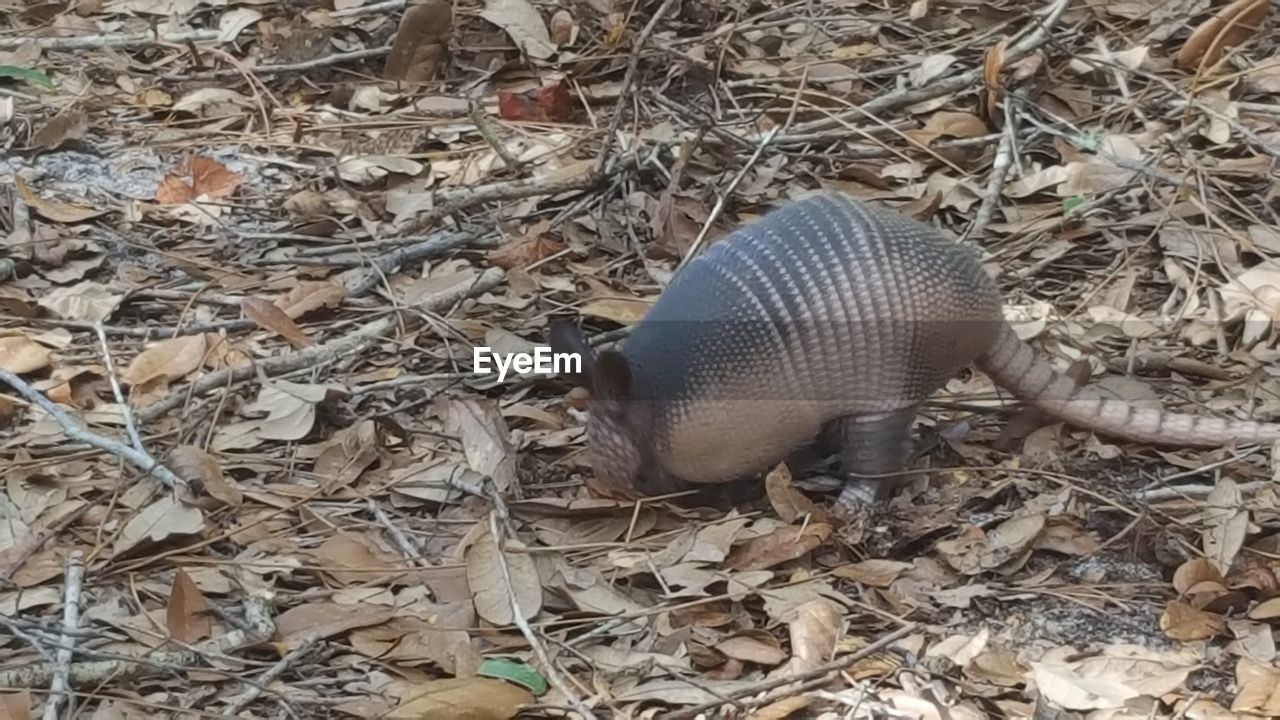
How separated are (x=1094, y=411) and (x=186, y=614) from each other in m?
2.08

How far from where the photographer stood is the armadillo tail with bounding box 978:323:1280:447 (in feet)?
11.0

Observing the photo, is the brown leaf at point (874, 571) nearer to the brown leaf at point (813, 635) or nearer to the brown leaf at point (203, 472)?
the brown leaf at point (813, 635)

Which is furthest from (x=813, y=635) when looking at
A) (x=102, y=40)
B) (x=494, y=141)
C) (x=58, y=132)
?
(x=102, y=40)

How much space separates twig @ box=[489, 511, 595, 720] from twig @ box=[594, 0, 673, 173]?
177 centimetres

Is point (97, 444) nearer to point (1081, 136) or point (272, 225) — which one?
point (272, 225)

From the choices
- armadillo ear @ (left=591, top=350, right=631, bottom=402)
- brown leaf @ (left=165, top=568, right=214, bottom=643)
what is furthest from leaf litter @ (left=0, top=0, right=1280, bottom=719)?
armadillo ear @ (left=591, top=350, right=631, bottom=402)

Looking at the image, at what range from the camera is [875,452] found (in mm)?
3414

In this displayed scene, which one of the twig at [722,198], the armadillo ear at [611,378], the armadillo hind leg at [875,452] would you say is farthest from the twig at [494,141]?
the armadillo hind leg at [875,452]

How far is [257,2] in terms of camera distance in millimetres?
6012

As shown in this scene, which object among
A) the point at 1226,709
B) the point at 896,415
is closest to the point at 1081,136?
the point at 896,415

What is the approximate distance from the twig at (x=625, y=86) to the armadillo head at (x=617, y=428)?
1.35 m

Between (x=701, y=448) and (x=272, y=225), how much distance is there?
75.0 inches

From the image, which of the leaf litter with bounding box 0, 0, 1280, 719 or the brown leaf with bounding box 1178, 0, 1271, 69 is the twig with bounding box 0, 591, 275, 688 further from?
the brown leaf with bounding box 1178, 0, 1271, 69

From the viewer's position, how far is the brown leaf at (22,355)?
3812 millimetres
